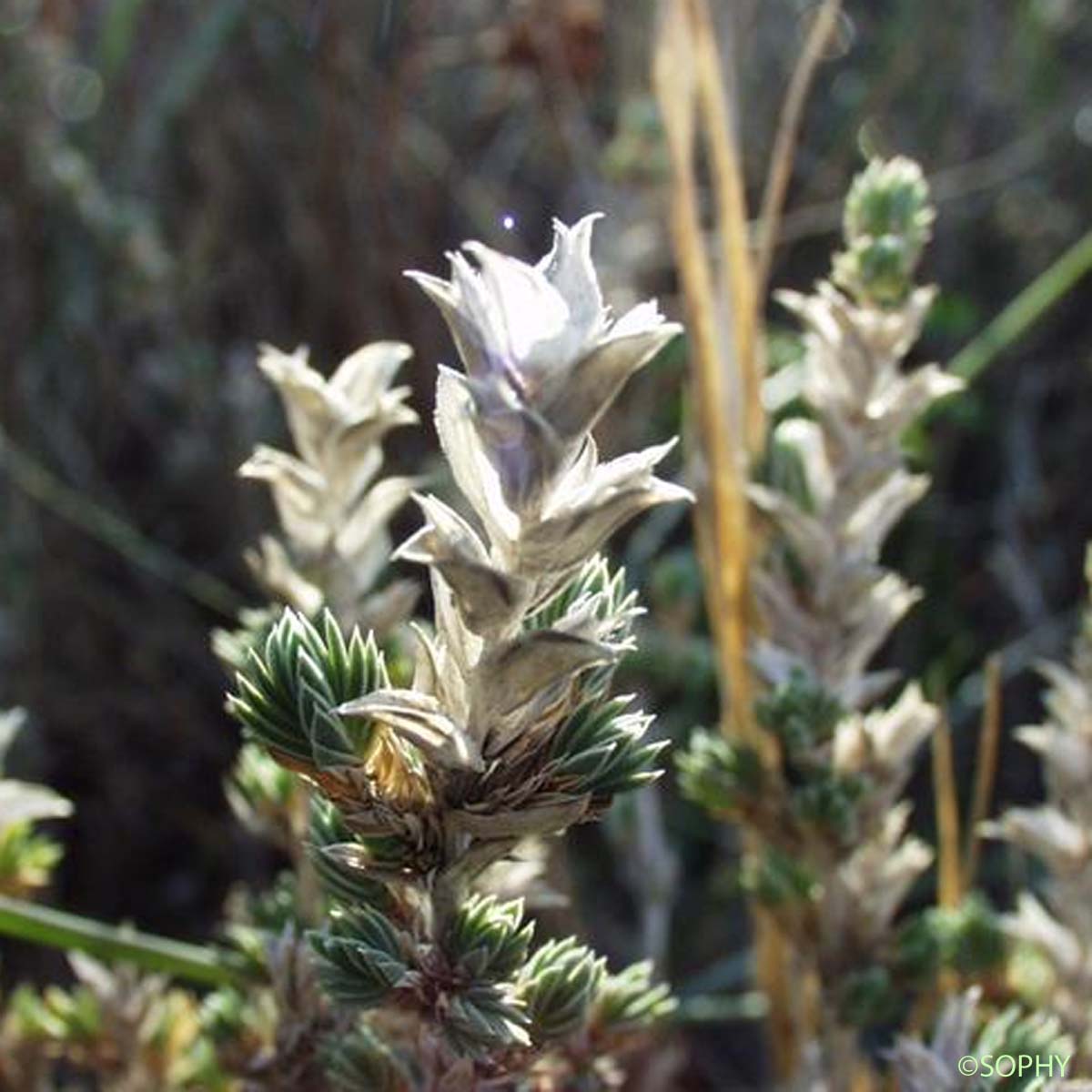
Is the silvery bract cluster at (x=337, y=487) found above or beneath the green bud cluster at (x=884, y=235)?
beneath

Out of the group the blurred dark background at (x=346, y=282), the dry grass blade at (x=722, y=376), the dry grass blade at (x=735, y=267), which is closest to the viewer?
the dry grass blade at (x=722, y=376)

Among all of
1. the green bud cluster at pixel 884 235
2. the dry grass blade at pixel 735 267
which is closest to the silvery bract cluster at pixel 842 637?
the green bud cluster at pixel 884 235

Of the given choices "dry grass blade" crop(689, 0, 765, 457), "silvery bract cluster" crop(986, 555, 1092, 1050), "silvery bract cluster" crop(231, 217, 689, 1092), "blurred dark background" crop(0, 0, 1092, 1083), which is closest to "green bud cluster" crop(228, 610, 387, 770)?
"silvery bract cluster" crop(231, 217, 689, 1092)

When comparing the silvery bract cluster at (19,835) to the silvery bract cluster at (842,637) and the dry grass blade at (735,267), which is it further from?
the dry grass blade at (735,267)

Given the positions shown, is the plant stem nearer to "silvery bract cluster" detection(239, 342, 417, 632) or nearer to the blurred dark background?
"silvery bract cluster" detection(239, 342, 417, 632)

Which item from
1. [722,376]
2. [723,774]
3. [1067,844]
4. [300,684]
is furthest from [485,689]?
[722,376]

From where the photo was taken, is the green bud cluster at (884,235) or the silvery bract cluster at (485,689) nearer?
the silvery bract cluster at (485,689)

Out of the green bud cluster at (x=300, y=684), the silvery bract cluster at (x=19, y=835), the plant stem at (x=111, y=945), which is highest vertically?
the green bud cluster at (x=300, y=684)

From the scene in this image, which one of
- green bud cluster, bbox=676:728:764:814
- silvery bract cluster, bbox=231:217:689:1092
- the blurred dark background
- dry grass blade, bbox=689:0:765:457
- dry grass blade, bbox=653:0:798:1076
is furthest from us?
the blurred dark background
